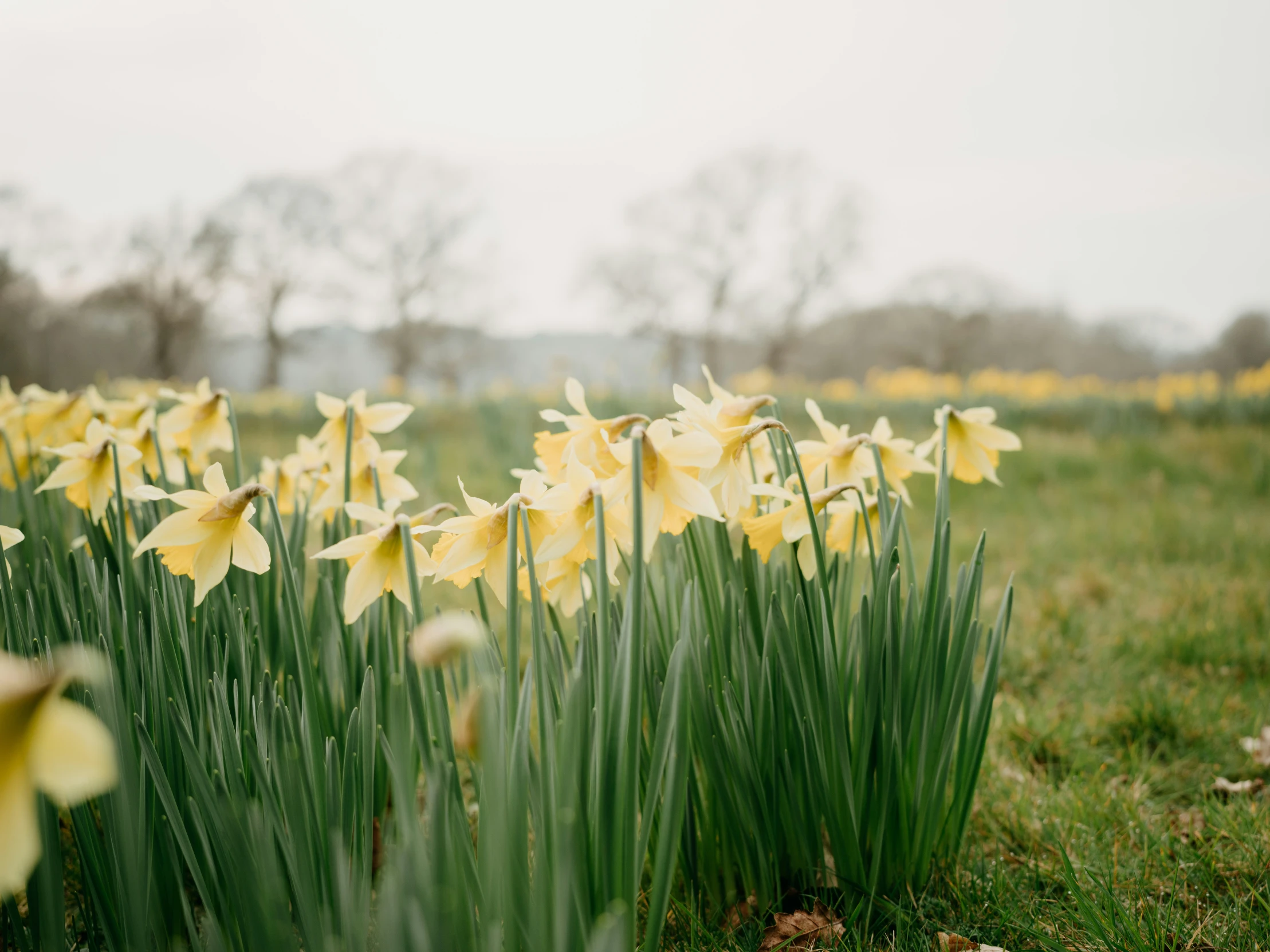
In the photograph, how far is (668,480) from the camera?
36.0 inches

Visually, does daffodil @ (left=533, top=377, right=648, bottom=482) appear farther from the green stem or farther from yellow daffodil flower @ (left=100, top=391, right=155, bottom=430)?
yellow daffodil flower @ (left=100, top=391, right=155, bottom=430)

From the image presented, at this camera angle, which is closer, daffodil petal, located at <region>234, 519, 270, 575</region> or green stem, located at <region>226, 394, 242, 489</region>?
daffodil petal, located at <region>234, 519, 270, 575</region>

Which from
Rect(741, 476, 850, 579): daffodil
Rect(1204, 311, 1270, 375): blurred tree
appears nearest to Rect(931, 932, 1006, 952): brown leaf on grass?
Rect(741, 476, 850, 579): daffodil

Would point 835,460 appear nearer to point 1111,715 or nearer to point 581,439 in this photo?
point 581,439

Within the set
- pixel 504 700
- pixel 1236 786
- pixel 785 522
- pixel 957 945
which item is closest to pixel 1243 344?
pixel 1236 786

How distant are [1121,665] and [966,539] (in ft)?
6.00

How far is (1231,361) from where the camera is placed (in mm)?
15062

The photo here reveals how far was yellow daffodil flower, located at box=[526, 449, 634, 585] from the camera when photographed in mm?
915

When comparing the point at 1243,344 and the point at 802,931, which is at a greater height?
the point at 1243,344

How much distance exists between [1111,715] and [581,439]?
1975 millimetres

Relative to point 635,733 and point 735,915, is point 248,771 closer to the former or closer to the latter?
point 635,733

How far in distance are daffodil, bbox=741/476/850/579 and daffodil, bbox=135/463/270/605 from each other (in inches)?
26.9

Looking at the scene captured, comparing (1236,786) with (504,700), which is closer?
(504,700)

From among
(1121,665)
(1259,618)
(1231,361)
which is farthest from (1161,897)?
(1231,361)
